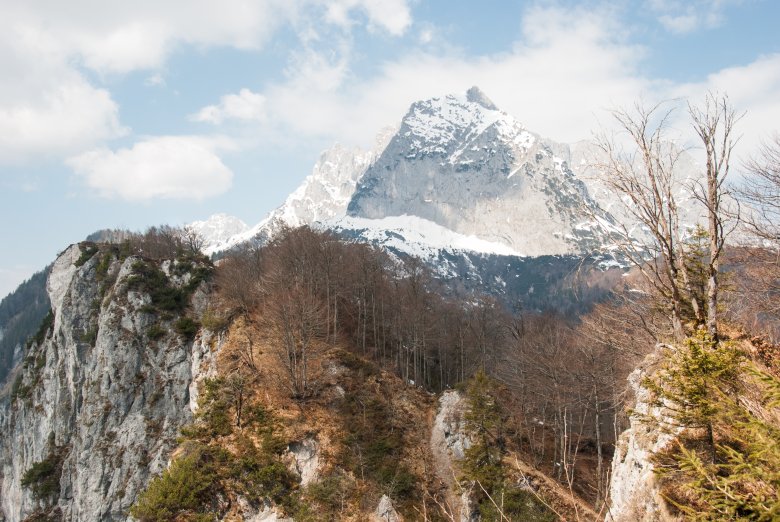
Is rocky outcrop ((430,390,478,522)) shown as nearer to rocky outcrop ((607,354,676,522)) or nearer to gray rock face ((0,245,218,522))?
rocky outcrop ((607,354,676,522))

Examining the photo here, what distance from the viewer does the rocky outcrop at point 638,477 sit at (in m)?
9.43

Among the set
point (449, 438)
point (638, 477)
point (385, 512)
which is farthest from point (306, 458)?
point (638, 477)

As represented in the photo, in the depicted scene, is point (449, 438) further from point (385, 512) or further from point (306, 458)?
point (306, 458)

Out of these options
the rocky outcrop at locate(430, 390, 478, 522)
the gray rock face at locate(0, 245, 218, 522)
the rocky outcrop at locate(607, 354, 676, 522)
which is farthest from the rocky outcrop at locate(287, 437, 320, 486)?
the rocky outcrop at locate(607, 354, 676, 522)

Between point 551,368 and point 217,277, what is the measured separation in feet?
111

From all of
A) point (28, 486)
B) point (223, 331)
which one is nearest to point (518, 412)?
point (223, 331)

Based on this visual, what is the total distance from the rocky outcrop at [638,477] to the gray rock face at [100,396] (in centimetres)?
3449

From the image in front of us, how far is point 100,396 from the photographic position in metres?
43.1

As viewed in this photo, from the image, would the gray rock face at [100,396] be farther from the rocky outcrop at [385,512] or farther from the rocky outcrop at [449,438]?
the rocky outcrop at [449,438]

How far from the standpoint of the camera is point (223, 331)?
39094 millimetres

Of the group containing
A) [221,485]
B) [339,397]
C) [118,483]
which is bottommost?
[118,483]

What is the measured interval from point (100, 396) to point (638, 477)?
154ft

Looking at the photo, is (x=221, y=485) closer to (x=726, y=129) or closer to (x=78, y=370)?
(x=726, y=129)

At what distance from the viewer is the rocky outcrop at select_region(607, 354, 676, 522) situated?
9.43m
